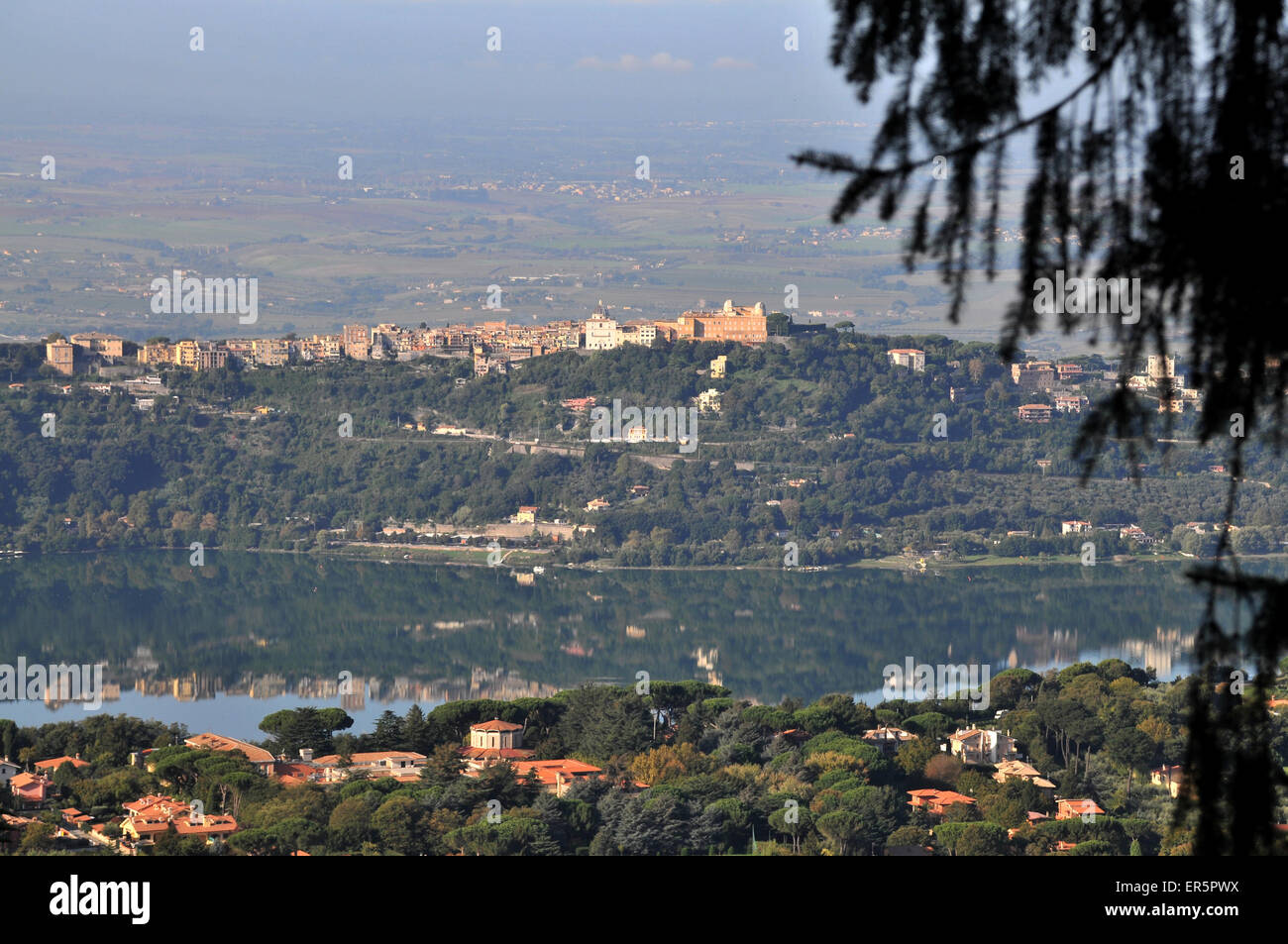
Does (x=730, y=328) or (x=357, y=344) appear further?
(x=357, y=344)

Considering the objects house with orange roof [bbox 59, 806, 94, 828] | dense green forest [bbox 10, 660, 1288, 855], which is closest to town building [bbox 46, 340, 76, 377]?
dense green forest [bbox 10, 660, 1288, 855]

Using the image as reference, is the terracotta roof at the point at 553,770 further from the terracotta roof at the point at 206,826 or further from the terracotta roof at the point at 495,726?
the terracotta roof at the point at 206,826

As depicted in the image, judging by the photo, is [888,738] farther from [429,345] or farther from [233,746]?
[429,345]

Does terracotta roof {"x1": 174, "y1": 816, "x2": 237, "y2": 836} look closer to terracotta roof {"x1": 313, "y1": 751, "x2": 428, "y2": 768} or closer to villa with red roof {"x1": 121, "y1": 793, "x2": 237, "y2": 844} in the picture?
villa with red roof {"x1": 121, "y1": 793, "x2": 237, "y2": 844}

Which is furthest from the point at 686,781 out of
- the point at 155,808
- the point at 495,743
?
the point at 155,808
